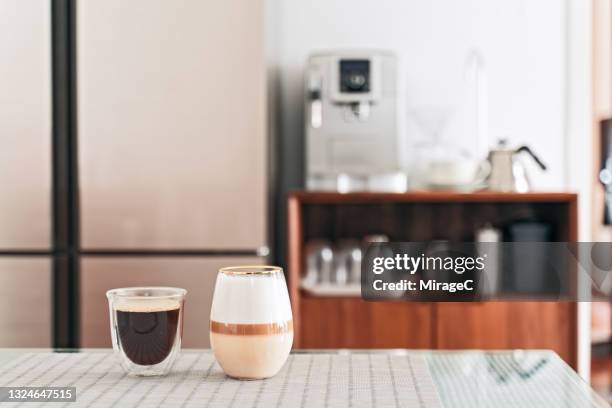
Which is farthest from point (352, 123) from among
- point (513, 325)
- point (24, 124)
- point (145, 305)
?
point (145, 305)

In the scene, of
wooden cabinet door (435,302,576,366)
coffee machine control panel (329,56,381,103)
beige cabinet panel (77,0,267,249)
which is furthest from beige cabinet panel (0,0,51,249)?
wooden cabinet door (435,302,576,366)

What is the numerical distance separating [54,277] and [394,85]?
1.34 meters

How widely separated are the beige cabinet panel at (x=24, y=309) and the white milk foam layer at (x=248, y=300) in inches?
65.3

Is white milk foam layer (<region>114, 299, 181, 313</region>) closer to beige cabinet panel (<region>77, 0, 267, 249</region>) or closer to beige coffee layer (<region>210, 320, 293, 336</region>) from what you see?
beige coffee layer (<region>210, 320, 293, 336</region>)

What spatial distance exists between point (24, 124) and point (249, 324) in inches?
69.5

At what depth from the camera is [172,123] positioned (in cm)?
233

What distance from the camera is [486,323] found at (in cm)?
237

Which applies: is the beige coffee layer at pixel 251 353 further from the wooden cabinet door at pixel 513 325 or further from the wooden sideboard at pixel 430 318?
the wooden cabinet door at pixel 513 325

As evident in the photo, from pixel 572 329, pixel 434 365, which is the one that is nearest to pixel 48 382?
pixel 434 365

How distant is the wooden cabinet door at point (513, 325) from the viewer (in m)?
2.36

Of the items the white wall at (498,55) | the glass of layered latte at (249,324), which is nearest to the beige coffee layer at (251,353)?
the glass of layered latte at (249,324)

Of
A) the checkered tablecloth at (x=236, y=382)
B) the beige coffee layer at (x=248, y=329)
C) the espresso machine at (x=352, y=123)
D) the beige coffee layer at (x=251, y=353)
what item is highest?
the espresso machine at (x=352, y=123)

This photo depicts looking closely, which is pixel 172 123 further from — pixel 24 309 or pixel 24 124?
pixel 24 309

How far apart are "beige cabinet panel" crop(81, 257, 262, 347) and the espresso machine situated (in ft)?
1.46
